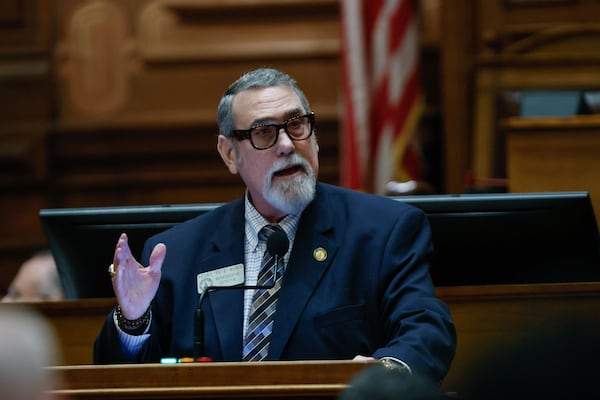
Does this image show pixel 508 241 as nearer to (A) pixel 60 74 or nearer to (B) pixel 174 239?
(B) pixel 174 239

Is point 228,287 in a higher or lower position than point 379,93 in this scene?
lower

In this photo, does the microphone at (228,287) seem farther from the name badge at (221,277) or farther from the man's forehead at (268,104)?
the man's forehead at (268,104)

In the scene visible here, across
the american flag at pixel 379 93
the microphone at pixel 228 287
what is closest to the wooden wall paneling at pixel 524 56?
the american flag at pixel 379 93

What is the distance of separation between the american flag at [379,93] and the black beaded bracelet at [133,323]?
2.79 m

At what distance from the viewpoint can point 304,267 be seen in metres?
2.87

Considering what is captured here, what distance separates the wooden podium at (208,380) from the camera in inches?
80.8

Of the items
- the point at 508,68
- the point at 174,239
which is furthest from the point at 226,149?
the point at 508,68

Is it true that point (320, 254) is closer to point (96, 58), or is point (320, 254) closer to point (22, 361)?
point (22, 361)

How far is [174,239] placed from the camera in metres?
3.03

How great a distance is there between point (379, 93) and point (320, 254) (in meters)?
2.76

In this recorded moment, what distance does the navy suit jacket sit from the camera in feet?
8.87

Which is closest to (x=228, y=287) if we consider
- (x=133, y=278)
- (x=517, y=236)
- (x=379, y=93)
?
(x=133, y=278)

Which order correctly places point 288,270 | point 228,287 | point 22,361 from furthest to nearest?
1. point 288,270
2. point 228,287
3. point 22,361

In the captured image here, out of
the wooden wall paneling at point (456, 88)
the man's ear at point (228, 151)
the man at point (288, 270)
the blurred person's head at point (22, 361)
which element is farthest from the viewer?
the wooden wall paneling at point (456, 88)
